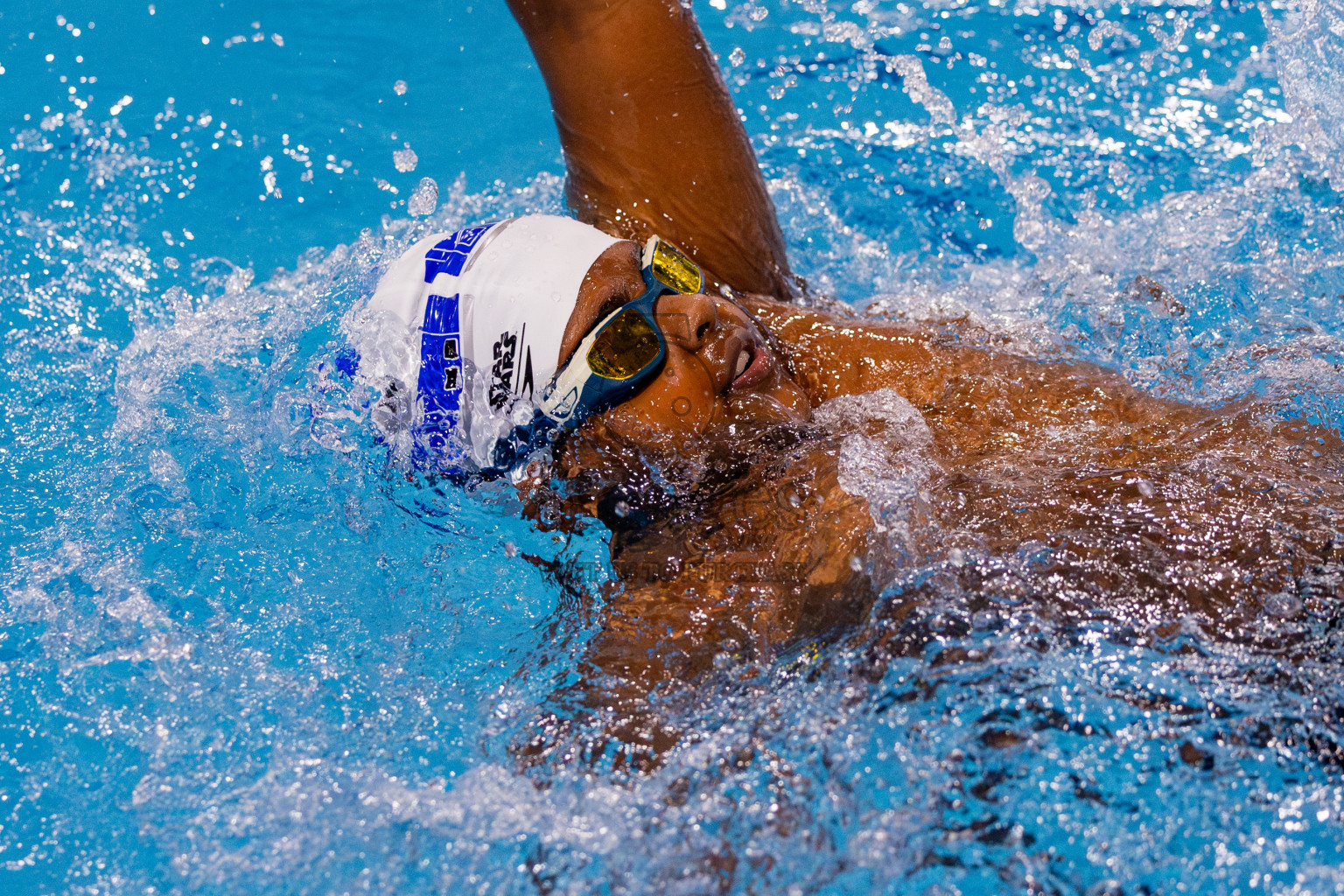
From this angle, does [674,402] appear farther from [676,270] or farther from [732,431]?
[676,270]

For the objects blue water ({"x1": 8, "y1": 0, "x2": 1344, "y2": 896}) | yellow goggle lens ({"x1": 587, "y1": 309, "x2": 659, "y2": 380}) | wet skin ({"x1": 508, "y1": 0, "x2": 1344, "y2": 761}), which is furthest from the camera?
yellow goggle lens ({"x1": 587, "y1": 309, "x2": 659, "y2": 380})

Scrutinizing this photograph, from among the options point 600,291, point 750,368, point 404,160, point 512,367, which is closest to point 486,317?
point 512,367

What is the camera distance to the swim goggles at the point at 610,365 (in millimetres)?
2658

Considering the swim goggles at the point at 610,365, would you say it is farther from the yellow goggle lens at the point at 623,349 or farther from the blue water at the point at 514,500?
the blue water at the point at 514,500

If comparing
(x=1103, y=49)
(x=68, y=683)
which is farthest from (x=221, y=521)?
(x=1103, y=49)

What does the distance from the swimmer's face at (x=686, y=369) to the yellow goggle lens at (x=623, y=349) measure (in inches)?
Result: 1.6

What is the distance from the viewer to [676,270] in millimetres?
2846

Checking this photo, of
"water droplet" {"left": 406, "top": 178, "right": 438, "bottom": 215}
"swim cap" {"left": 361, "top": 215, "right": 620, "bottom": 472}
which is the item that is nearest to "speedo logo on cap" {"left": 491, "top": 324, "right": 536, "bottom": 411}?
"swim cap" {"left": 361, "top": 215, "right": 620, "bottom": 472}

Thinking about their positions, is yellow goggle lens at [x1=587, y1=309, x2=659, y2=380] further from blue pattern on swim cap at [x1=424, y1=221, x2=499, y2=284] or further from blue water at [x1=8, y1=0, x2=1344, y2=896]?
blue water at [x1=8, y1=0, x2=1344, y2=896]

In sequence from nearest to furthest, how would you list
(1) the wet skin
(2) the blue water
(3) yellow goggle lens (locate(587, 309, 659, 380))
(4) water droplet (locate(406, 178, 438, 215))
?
(2) the blue water → (1) the wet skin → (3) yellow goggle lens (locate(587, 309, 659, 380)) → (4) water droplet (locate(406, 178, 438, 215))

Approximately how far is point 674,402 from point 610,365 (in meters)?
0.19

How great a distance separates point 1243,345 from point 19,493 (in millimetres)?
3893

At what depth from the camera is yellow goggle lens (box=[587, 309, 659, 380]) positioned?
2656 millimetres

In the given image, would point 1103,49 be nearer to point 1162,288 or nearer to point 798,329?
point 1162,288
